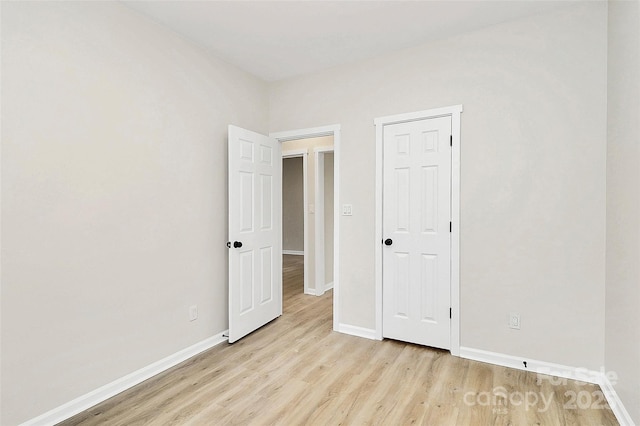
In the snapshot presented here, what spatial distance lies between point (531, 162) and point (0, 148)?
11.1 feet

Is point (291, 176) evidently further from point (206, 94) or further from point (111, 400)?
point (111, 400)

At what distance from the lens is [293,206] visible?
369 inches

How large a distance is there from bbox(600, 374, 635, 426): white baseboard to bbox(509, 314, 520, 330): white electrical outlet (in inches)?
22.6

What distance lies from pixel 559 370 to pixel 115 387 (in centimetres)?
317

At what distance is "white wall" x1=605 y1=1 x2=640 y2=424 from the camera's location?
1.77 metres

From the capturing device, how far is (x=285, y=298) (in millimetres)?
4637

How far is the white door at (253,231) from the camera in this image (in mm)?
3105

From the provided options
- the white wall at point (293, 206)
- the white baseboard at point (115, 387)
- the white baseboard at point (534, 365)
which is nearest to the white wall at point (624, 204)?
the white baseboard at point (534, 365)

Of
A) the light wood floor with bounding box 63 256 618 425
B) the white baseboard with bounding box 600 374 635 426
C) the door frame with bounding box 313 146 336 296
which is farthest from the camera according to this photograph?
the door frame with bounding box 313 146 336 296

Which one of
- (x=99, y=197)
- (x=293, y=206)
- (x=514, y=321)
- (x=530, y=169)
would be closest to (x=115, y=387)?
(x=99, y=197)

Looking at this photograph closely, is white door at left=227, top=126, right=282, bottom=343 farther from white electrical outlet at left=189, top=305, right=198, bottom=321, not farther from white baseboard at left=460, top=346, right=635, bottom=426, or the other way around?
white baseboard at left=460, top=346, right=635, bottom=426

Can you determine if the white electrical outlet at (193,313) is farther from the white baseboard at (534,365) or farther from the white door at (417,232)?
the white baseboard at (534,365)

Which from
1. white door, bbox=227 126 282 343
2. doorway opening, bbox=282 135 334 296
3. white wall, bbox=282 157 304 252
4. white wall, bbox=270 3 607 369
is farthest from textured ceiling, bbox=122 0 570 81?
white wall, bbox=282 157 304 252

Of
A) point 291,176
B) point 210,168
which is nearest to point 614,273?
point 210,168
